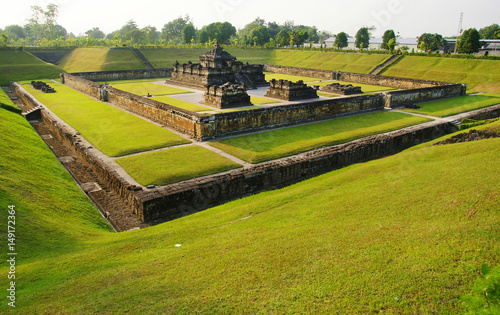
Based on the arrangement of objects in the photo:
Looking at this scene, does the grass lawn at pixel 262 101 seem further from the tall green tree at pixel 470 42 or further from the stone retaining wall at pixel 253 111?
the tall green tree at pixel 470 42

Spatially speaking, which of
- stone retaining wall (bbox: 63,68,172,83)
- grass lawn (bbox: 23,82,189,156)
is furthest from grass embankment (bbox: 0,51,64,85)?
grass lawn (bbox: 23,82,189,156)

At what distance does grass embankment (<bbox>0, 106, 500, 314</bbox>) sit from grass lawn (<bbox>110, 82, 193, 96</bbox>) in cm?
1866

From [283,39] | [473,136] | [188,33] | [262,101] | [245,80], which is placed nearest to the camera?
[473,136]

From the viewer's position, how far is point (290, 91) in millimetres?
23547

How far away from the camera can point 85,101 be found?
22.5 meters

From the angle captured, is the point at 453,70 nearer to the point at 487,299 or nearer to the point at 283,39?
the point at 283,39

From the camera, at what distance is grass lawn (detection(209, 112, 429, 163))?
13281 mm

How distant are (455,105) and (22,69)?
39714 millimetres

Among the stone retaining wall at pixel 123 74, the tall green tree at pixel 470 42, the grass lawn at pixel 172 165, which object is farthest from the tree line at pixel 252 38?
the grass lawn at pixel 172 165

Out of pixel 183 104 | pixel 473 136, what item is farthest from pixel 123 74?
pixel 473 136

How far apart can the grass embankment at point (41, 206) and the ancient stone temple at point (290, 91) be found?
617 inches

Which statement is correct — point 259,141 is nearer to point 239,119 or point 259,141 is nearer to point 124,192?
point 239,119

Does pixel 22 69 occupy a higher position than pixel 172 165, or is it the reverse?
pixel 22 69

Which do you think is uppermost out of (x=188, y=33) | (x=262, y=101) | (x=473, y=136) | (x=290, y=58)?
(x=188, y=33)
